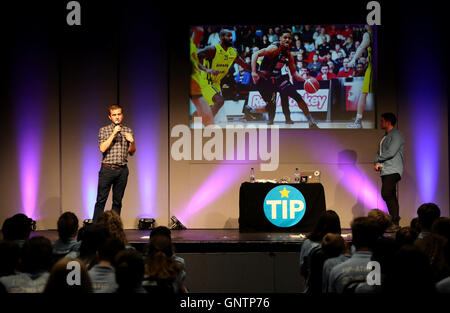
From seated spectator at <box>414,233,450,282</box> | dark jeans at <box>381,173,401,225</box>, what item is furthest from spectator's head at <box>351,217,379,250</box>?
dark jeans at <box>381,173,401,225</box>

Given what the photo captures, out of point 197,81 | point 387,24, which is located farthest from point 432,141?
point 197,81

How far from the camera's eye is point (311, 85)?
7.39 metres

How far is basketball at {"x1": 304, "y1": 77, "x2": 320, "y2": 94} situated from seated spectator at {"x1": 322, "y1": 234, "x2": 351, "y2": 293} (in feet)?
14.7

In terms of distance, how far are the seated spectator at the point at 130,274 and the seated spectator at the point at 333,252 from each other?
1.09 meters

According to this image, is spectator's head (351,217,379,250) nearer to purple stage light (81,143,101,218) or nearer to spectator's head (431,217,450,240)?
spectator's head (431,217,450,240)

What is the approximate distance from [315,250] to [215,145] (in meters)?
4.12

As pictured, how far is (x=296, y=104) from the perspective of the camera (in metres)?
7.41

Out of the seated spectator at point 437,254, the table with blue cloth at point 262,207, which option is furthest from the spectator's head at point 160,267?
the table with blue cloth at point 262,207

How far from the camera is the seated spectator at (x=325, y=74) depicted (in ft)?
24.2

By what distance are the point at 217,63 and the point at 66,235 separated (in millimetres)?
4293

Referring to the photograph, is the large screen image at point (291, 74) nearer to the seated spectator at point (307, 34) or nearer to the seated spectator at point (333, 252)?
the seated spectator at point (307, 34)

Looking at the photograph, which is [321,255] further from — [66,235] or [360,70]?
[360,70]

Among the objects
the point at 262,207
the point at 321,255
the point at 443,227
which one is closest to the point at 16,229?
the point at 321,255

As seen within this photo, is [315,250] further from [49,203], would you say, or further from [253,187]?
[49,203]
